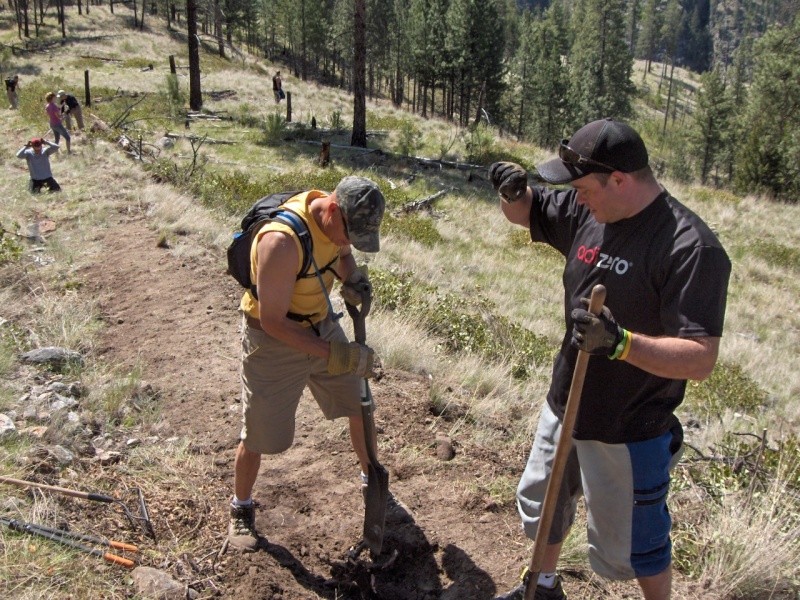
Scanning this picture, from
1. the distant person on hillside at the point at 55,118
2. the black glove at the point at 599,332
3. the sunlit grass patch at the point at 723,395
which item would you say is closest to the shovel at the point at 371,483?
the black glove at the point at 599,332

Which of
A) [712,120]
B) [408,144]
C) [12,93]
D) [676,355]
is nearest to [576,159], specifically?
[676,355]

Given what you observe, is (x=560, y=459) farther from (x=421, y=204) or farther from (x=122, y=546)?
(x=421, y=204)

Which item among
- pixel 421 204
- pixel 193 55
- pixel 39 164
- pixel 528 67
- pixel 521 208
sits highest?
pixel 528 67

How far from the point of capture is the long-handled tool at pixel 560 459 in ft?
7.40

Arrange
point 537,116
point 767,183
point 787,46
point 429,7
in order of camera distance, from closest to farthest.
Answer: point 767,183, point 787,46, point 429,7, point 537,116

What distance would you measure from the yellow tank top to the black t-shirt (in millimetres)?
1021

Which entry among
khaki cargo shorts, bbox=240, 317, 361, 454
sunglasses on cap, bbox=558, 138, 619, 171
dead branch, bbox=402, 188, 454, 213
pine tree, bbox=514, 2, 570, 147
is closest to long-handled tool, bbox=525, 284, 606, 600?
sunglasses on cap, bbox=558, 138, 619, 171

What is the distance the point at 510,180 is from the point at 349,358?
1.02 meters

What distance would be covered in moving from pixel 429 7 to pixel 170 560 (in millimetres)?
51338

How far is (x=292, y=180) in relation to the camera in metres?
13.7

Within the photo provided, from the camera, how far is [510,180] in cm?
282

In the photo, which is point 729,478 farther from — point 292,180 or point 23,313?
point 292,180

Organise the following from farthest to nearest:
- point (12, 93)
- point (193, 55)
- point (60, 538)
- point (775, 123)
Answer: point (775, 123)
point (193, 55)
point (12, 93)
point (60, 538)

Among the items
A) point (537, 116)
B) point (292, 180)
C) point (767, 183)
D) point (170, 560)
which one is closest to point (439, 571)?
point (170, 560)
